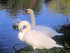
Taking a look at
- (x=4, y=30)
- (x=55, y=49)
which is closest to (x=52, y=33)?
(x=55, y=49)

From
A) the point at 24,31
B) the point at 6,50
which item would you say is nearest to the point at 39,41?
the point at 24,31

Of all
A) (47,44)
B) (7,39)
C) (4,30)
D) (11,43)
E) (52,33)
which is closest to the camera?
(47,44)

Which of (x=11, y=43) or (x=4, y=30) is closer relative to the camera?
(x=11, y=43)

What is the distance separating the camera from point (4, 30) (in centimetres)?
1205

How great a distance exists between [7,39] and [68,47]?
4189mm

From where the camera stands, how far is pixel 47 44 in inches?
242

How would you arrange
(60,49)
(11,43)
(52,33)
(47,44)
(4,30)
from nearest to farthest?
1. (47,44)
2. (60,49)
3. (52,33)
4. (11,43)
5. (4,30)

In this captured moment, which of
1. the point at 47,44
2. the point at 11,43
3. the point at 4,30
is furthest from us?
the point at 4,30

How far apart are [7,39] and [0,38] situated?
1.96ft

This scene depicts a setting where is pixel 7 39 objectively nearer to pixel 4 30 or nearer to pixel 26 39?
pixel 4 30

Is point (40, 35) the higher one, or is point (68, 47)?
point (40, 35)

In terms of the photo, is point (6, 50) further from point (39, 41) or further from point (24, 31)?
point (39, 41)

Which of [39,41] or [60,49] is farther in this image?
[60,49]

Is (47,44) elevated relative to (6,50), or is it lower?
elevated
